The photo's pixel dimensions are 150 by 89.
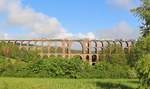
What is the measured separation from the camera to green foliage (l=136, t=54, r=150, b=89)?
35.9 m

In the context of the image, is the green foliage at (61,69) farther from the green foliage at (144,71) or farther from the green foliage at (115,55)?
the green foliage at (144,71)

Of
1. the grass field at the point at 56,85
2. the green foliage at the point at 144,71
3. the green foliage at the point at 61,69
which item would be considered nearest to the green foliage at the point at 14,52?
the green foliage at the point at 61,69

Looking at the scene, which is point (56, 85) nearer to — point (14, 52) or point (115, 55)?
point (115, 55)

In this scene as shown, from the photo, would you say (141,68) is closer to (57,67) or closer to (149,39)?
(149,39)

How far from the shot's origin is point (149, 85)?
3612cm

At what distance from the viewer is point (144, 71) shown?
36.0 meters

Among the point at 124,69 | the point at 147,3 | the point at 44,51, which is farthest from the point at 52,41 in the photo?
the point at 147,3

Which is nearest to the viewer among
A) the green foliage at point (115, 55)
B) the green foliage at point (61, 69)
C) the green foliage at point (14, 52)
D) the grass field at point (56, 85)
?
the grass field at point (56, 85)

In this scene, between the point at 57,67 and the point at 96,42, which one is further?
the point at 96,42

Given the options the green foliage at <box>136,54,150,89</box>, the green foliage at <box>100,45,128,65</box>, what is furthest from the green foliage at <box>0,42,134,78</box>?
the green foliage at <box>136,54,150,89</box>

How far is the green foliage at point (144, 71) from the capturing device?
35875mm

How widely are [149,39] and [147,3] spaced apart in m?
4.17

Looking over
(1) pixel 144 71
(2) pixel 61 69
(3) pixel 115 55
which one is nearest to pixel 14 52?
(3) pixel 115 55

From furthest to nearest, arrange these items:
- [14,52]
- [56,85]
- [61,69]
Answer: [14,52]
[61,69]
[56,85]
